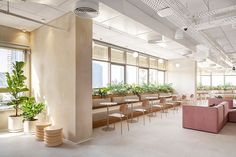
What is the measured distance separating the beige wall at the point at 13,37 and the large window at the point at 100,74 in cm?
263

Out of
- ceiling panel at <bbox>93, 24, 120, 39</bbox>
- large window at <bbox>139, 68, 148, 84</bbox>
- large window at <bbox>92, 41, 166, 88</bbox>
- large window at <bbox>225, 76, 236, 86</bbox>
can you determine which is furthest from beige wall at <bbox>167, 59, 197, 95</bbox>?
large window at <bbox>225, 76, 236, 86</bbox>

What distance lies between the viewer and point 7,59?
5434 millimetres

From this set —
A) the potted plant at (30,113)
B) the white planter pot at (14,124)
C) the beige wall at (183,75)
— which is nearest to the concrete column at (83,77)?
the potted plant at (30,113)

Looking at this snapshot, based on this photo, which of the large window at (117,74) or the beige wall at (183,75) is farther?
the beige wall at (183,75)

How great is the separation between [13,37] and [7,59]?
0.75m

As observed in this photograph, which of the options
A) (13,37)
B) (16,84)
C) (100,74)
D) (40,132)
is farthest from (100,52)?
→ (40,132)

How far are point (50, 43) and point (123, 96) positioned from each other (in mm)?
3536

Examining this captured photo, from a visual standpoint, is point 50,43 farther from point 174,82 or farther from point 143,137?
point 174,82

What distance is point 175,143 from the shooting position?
3.94m

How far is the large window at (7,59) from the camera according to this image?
207 inches

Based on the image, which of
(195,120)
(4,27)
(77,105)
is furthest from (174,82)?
(4,27)

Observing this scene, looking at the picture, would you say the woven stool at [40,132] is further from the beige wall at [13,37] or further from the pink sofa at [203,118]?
the pink sofa at [203,118]

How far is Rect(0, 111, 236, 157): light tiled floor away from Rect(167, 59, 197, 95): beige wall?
225 inches

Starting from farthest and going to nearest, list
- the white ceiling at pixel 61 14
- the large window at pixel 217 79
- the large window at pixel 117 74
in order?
the large window at pixel 217 79 < the large window at pixel 117 74 < the white ceiling at pixel 61 14
